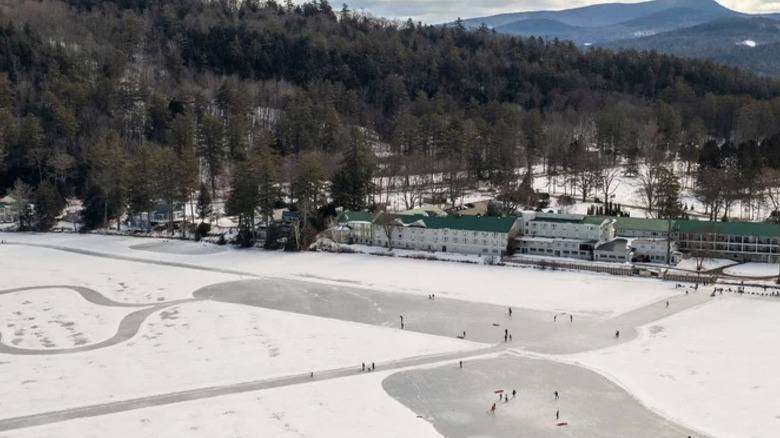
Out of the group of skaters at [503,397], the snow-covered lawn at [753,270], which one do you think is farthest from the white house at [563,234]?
the group of skaters at [503,397]

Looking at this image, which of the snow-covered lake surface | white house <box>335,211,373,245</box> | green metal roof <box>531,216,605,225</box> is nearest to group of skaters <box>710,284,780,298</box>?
the snow-covered lake surface

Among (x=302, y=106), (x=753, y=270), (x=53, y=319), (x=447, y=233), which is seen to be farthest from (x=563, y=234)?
(x=302, y=106)

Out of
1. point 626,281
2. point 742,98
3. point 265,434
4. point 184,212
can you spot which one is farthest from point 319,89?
point 265,434

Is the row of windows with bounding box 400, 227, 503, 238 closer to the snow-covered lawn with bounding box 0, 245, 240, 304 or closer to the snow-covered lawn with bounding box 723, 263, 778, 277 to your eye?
the snow-covered lawn with bounding box 0, 245, 240, 304

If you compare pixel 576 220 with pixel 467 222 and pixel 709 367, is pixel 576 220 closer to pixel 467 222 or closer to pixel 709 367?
pixel 467 222

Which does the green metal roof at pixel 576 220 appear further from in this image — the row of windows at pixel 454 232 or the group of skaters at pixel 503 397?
the group of skaters at pixel 503 397

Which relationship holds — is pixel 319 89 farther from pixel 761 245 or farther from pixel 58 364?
pixel 58 364
